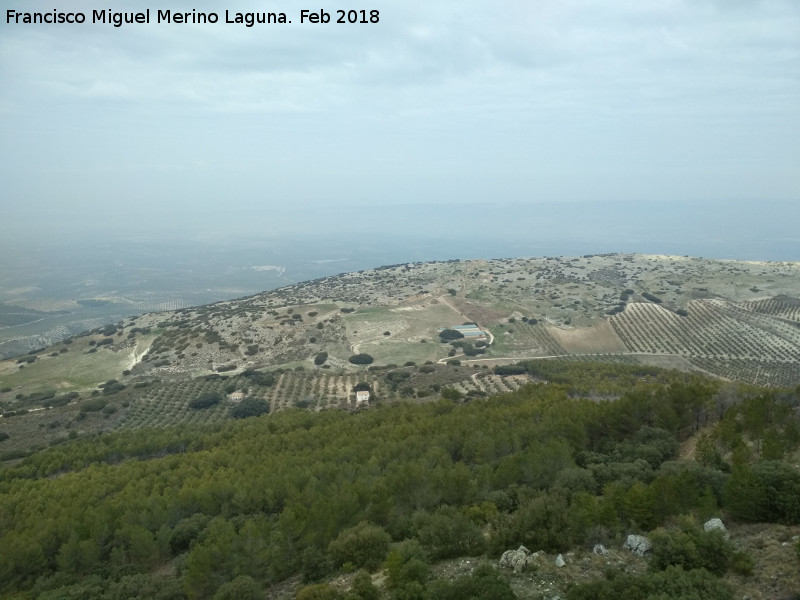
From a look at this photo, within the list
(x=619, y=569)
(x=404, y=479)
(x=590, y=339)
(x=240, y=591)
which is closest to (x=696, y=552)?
(x=619, y=569)

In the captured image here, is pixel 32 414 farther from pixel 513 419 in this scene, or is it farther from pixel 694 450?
pixel 694 450

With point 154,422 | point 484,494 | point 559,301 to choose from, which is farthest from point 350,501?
point 559,301

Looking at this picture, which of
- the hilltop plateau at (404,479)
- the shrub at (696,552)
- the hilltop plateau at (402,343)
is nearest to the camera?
the shrub at (696,552)

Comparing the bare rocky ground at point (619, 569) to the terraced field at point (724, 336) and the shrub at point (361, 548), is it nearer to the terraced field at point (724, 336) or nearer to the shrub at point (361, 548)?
the shrub at point (361, 548)

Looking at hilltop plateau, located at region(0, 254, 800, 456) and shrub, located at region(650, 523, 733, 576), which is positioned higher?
shrub, located at region(650, 523, 733, 576)

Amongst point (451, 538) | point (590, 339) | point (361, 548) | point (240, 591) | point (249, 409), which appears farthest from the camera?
point (590, 339)

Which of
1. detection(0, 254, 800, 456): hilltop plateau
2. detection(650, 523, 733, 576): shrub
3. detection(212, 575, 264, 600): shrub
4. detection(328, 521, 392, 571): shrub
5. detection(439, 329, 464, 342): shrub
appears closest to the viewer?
detection(650, 523, 733, 576): shrub

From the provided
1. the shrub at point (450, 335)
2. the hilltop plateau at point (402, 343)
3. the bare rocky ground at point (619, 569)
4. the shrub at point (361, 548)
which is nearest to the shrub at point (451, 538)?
the bare rocky ground at point (619, 569)

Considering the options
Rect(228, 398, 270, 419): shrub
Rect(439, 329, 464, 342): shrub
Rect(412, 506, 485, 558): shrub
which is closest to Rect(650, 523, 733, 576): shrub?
Rect(412, 506, 485, 558): shrub

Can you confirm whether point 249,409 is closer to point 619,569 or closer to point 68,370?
point 68,370

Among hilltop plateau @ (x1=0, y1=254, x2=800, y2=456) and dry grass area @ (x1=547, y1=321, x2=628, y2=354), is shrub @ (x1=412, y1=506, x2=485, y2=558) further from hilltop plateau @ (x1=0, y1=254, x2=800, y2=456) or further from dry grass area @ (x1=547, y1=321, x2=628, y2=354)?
dry grass area @ (x1=547, y1=321, x2=628, y2=354)

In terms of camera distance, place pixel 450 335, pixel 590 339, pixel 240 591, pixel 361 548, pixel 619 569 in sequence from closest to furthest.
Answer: pixel 619 569
pixel 240 591
pixel 361 548
pixel 590 339
pixel 450 335
